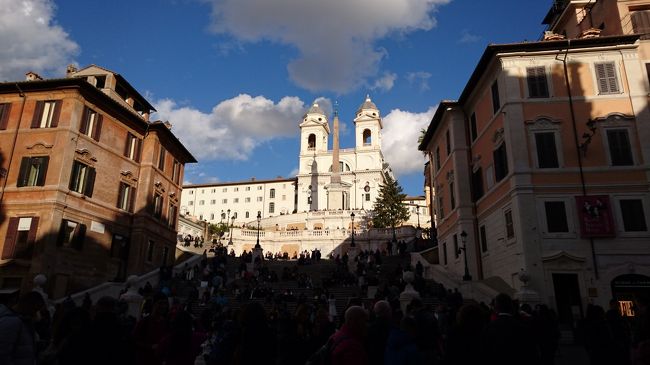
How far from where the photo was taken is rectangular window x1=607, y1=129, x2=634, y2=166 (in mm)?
21297

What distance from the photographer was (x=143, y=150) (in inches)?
1299

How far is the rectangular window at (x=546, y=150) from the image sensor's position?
2177 centimetres

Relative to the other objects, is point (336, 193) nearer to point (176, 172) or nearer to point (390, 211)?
point (390, 211)

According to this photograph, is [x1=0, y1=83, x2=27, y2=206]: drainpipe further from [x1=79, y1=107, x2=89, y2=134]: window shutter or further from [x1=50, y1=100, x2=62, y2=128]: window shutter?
[x1=79, y1=107, x2=89, y2=134]: window shutter

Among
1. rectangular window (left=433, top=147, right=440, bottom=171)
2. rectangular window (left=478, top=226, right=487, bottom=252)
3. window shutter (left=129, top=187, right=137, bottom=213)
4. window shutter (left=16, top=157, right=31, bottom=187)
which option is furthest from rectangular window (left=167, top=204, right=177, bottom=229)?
rectangular window (left=478, top=226, right=487, bottom=252)

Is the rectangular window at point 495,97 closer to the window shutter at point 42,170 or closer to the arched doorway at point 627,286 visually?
the arched doorway at point 627,286

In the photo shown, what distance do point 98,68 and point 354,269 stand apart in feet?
77.1

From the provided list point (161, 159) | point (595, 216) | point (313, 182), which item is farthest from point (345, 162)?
point (595, 216)

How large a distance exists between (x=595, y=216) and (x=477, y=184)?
7.73 m

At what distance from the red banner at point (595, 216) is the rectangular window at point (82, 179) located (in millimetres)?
26827

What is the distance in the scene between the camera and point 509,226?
2222 cm

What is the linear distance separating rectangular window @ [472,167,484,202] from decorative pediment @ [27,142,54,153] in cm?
2505

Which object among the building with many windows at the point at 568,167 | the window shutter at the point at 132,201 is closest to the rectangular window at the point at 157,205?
the window shutter at the point at 132,201

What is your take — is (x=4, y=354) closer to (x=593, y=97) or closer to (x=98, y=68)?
(x=593, y=97)
